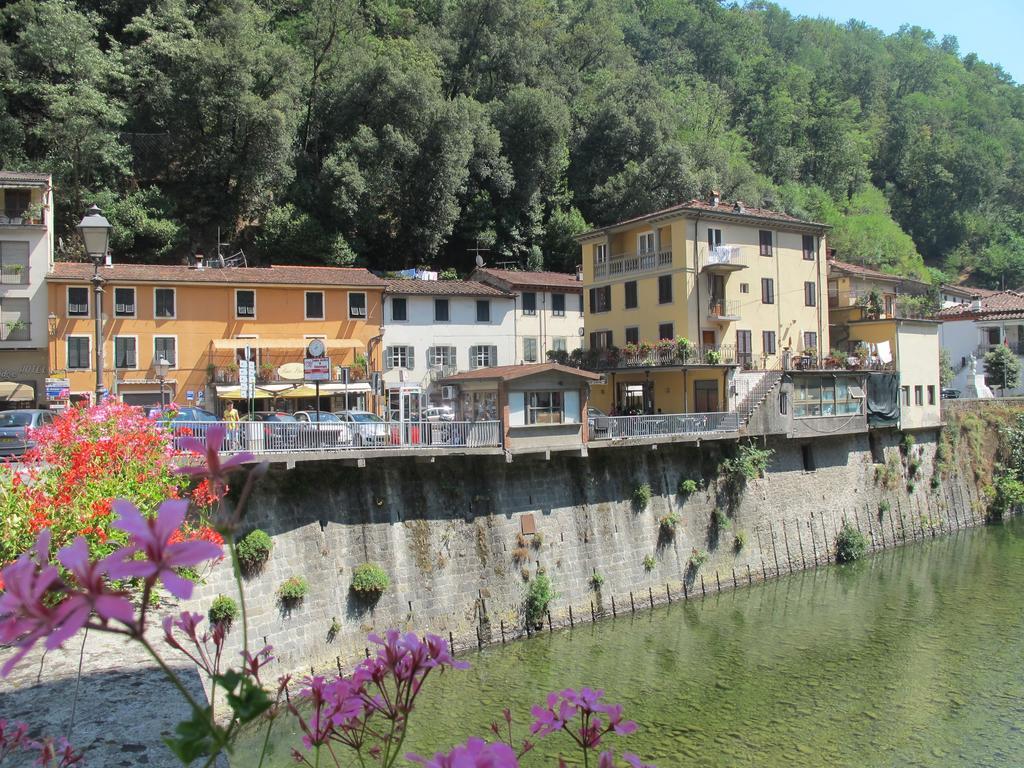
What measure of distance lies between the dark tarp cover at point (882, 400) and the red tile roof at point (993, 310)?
22.6 meters

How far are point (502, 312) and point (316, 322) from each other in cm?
1032

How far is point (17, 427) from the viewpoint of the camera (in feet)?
73.0

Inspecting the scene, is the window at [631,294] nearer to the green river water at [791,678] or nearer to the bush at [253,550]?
the green river water at [791,678]

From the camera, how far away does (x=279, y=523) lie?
19.5 meters

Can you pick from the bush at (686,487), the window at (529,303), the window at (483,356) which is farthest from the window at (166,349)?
the bush at (686,487)

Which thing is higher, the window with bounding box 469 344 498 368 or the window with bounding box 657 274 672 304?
the window with bounding box 657 274 672 304

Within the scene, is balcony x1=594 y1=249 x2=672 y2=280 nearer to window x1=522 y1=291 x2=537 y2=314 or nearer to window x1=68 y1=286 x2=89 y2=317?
window x1=522 y1=291 x2=537 y2=314

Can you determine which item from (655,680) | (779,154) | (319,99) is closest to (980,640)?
(655,680)

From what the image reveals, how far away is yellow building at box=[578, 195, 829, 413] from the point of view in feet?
113

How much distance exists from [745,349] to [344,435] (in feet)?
71.4

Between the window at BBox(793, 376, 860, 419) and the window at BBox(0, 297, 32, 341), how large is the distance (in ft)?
111

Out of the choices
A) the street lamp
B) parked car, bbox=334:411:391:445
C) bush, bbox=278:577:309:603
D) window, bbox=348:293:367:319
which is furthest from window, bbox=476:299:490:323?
bush, bbox=278:577:309:603

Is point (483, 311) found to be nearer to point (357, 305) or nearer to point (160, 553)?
point (357, 305)

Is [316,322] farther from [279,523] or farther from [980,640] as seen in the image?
[980,640]
